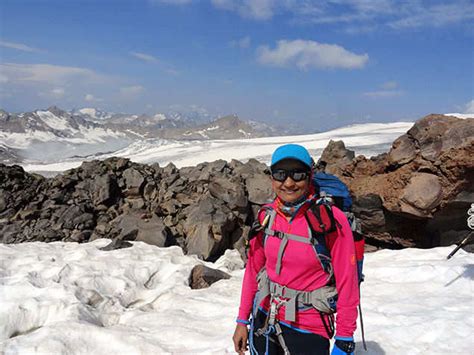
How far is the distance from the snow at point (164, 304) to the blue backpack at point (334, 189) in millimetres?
2914

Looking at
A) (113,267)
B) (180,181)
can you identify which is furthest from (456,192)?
(180,181)

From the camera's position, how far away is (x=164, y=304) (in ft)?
26.2

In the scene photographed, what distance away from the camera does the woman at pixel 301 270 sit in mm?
3039

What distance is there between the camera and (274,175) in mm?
3207

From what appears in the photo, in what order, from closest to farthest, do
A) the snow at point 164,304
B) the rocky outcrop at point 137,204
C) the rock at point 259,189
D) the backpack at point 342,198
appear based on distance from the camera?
the backpack at point 342,198 → the snow at point 164,304 → the rocky outcrop at point 137,204 → the rock at point 259,189

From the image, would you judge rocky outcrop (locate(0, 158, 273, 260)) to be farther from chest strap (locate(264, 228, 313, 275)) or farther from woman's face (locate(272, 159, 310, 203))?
woman's face (locate(272, 159, 310, 203))

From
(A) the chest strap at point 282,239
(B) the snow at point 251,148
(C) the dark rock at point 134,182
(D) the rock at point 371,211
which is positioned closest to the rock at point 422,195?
(D) the rock at point 371,211

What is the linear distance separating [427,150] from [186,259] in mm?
7667

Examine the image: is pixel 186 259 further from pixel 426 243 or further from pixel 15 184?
pixel 15 184

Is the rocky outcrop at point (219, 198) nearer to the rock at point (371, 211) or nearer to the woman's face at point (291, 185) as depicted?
the rock at point (371, 211)

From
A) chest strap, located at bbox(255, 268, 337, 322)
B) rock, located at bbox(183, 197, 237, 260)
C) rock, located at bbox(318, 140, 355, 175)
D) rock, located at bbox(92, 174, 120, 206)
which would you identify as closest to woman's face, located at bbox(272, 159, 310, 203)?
chest strap, located at bbox(255, 268, 337, 322)

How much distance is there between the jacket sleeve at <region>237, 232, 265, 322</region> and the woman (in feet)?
0.56

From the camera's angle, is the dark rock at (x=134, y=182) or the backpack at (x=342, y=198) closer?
the backpack at (x=342, y=198)

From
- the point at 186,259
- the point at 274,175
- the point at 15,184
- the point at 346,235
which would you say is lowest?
the point at 186,259
